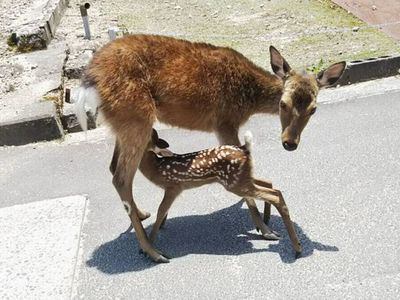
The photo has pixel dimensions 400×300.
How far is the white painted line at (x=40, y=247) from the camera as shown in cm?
459

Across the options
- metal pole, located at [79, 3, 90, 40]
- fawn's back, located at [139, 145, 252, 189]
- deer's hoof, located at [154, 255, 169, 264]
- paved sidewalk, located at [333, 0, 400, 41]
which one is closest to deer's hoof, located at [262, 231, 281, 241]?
fawn's back, located at [139, 145, 252, 189]

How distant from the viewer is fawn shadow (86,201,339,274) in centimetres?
481

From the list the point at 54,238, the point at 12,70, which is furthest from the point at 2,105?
the point at 54,238

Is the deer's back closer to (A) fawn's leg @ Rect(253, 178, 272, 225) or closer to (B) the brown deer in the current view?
(B) the brown deer

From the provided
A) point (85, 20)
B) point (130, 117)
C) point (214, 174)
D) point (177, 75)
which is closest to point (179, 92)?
point (177, 75)

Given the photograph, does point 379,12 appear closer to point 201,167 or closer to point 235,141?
point 235,141

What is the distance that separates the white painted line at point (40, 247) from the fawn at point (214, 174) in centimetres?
72

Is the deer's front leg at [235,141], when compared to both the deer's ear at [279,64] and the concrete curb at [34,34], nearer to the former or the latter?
the deer's ear at [279,64]

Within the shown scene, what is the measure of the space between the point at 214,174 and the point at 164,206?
499mm

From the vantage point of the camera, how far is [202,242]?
5.02 m

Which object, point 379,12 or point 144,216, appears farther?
point 379,12

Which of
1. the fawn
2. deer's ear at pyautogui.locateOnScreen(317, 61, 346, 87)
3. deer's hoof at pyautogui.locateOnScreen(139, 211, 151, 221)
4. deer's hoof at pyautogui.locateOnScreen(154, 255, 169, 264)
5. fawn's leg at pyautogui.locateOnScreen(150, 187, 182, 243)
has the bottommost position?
deer's hoof at pyautogui.locateOnScreen(139, 211, 151, 221)

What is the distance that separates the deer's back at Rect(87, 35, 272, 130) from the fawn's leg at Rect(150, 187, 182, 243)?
62 cm

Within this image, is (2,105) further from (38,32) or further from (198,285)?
(198,285)
